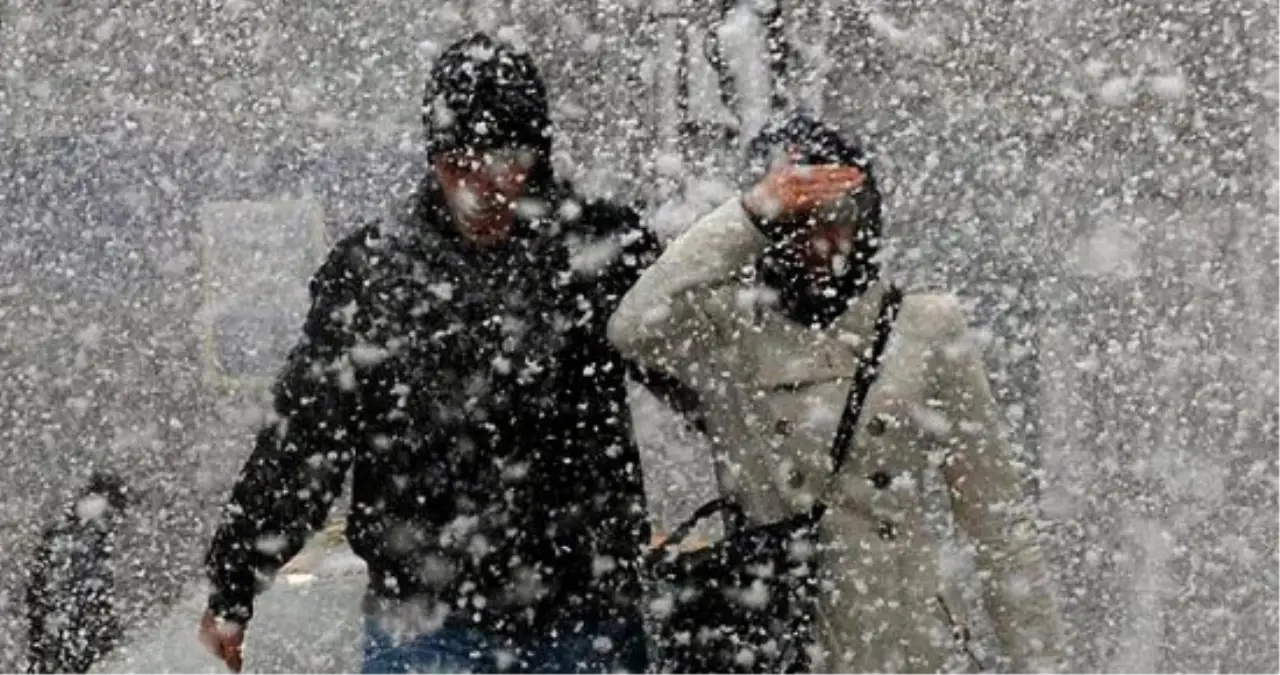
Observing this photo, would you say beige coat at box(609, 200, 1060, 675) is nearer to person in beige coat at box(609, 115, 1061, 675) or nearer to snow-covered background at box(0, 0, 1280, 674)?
person in beige coat at box(609, 115, 1061, 675)

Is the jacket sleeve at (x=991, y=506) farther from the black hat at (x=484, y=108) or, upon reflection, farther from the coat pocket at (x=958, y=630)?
the black hat at (x=484, y=108)

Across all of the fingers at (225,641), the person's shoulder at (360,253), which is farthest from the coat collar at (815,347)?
the fingers at (225,641)

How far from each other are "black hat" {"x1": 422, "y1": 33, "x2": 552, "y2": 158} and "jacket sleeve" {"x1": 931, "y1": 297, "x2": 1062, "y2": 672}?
1.99ft

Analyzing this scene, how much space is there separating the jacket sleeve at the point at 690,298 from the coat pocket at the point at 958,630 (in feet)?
1.38

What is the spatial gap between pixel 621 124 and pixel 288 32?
58.8 inches

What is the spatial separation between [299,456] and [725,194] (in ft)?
16.0

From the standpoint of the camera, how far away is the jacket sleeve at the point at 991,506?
8.74 ft

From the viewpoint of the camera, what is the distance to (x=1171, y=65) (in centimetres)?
754

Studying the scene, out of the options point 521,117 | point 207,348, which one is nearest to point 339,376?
point 521,117

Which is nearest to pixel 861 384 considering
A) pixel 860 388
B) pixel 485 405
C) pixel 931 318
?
pixel 860 388

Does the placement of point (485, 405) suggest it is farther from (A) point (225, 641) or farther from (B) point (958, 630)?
(B) point (958, 630)

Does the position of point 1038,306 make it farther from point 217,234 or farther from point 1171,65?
point 217,234

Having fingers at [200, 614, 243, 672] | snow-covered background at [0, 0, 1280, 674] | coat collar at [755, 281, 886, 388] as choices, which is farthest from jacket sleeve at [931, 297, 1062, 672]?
snow-covered background at [0, 0, 1280, 674]

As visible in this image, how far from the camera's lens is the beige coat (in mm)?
2637
